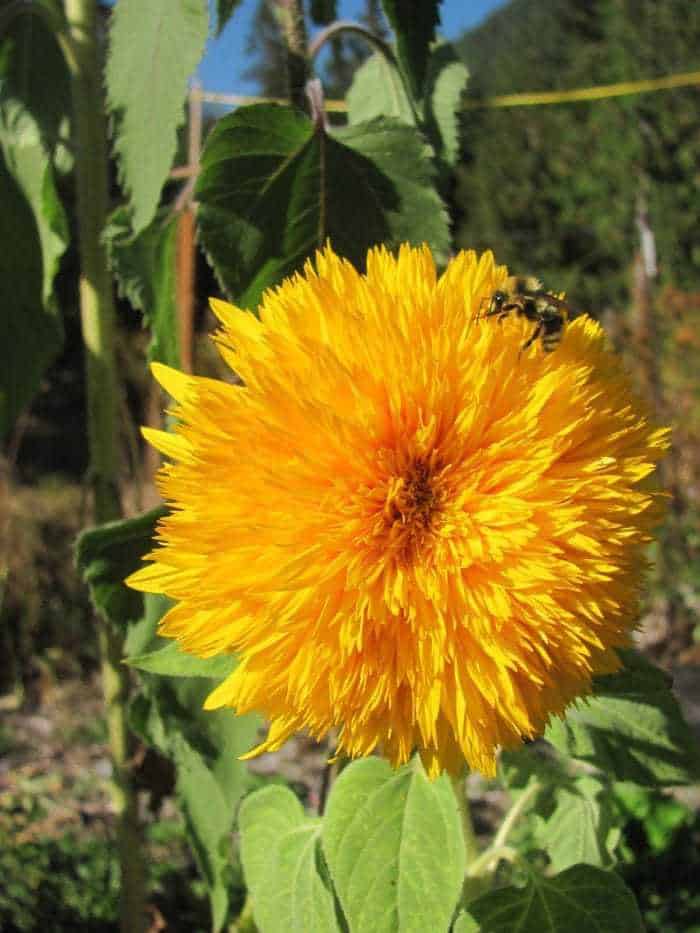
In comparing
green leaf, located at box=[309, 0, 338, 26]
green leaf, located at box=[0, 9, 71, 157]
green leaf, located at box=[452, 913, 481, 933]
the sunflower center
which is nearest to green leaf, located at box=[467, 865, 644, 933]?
green leaf, located at box=[452, 913, 481, 933]

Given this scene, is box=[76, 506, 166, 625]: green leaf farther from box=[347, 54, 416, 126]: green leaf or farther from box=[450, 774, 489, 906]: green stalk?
box=[347, 54, 416, 126]: green leaf

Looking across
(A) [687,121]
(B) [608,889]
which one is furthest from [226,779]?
(A) [687,121]

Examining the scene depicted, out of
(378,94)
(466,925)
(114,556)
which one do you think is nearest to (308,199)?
(378,94)

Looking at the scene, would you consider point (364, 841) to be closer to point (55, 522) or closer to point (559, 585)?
point (559, 585)

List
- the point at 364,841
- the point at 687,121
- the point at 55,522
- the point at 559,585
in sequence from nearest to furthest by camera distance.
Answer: the point at 559,585 < the point at 364,841 < the point at 55,522 < the point at 687,121

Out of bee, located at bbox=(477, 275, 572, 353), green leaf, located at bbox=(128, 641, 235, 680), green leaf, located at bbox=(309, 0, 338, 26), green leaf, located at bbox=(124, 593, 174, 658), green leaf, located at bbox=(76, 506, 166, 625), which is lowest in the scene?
green leaf, located at bbox=(128, 641, 235, 680)

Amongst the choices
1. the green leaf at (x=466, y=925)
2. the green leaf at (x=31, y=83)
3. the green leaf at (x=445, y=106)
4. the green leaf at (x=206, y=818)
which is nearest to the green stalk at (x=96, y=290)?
the green leaf at (x=31, y=83)

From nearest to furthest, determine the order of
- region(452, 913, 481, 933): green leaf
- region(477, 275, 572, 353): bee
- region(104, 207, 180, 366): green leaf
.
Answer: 1. region(477, 275, 572, 353): bee
2. region(452, 913, 481, 933): green leaf
3. region(104, 207, 180, 366): green leaf
